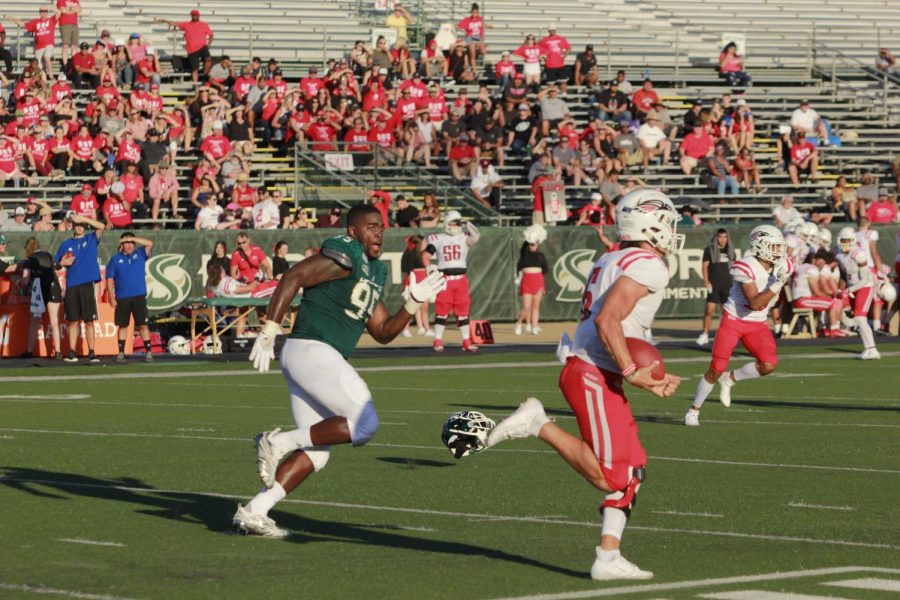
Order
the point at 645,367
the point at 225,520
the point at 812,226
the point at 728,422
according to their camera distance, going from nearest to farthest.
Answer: the point at 645,367
the point at 225,520
the point at 728,422
the point at 812,226

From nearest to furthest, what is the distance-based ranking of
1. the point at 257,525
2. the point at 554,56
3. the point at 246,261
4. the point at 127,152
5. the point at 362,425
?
the point at 362,425 < the point at 257,525 < the point at 246,261 < the point at 127,152 < the point at 554,56

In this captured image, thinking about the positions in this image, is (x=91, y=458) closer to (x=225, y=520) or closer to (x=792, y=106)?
(x=225, y=520)

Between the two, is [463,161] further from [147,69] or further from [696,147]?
[147,69]

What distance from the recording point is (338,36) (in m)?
40.0

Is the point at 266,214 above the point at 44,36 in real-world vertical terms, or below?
below

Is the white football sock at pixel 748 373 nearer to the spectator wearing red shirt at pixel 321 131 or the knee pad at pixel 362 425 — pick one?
the knee pad at pixel 362 425

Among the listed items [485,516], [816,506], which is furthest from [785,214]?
[485,516]

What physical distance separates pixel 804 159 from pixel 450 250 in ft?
47.2

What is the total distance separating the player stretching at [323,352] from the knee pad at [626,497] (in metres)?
1.52

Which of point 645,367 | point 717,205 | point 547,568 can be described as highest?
point 645,367

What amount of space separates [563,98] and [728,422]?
2254 centimetres

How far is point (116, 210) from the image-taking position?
95.0ft

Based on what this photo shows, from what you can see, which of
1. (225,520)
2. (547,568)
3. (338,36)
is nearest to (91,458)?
(225,520)

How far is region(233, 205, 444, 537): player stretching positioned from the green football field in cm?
37
